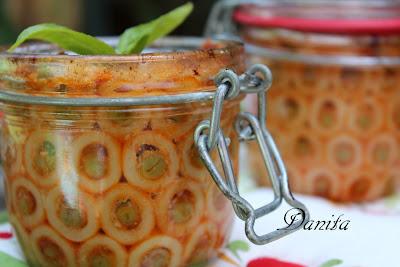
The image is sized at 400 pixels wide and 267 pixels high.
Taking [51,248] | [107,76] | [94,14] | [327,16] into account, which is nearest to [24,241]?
[51,248]

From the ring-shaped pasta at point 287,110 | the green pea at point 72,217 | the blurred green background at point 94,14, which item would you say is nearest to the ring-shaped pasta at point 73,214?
the green pea at point 72,217

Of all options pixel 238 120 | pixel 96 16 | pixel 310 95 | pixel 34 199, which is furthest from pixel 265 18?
pixel 96 16

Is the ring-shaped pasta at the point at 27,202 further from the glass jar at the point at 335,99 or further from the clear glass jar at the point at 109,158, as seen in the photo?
the glass jar at the point at 335,99

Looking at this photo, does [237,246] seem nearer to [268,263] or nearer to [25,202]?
[268,263]

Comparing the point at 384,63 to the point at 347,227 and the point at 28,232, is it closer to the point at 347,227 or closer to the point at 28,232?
the point at 347,227

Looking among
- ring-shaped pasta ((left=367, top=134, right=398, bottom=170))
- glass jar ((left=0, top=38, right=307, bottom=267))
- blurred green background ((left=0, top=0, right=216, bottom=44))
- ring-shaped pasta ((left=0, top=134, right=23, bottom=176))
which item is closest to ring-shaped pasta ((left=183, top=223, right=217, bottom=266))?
glass jar ((left=0, top=38, right=307, bottom=267))
